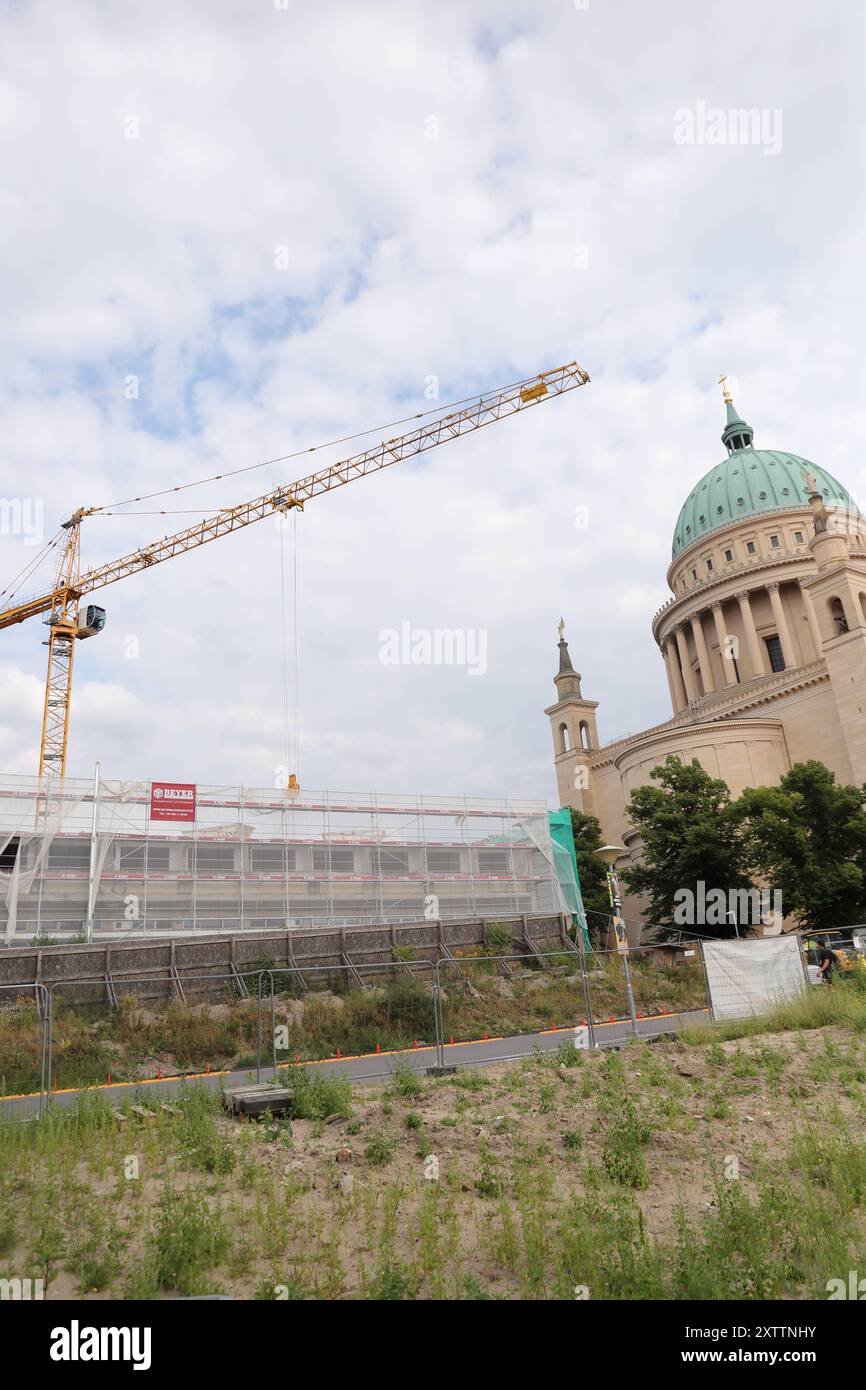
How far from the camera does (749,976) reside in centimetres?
2197

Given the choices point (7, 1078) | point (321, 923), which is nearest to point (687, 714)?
point (321, 923)

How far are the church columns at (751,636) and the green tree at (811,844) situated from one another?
2907cm

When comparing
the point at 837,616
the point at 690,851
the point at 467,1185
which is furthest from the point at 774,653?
the point at 467,1185

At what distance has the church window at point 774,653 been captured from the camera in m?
71.9

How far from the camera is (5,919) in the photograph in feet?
110

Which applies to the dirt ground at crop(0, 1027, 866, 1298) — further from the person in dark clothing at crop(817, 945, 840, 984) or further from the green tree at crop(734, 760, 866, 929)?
the green tree at crop(734, 760, 866, 929)

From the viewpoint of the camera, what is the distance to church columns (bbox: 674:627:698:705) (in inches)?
3027

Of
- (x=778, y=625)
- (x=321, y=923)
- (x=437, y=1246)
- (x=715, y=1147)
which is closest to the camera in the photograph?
(x=437, y=1246)

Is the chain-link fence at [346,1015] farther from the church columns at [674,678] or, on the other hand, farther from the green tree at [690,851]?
the church columns at [674,678]

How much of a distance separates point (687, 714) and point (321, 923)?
42427 mm

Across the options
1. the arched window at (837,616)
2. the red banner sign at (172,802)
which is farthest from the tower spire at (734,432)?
the red banner sign at (172,802)

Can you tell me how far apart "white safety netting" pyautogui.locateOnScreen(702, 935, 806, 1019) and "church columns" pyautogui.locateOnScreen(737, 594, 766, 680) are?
5084 centimetres

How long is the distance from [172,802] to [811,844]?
93.3ft
